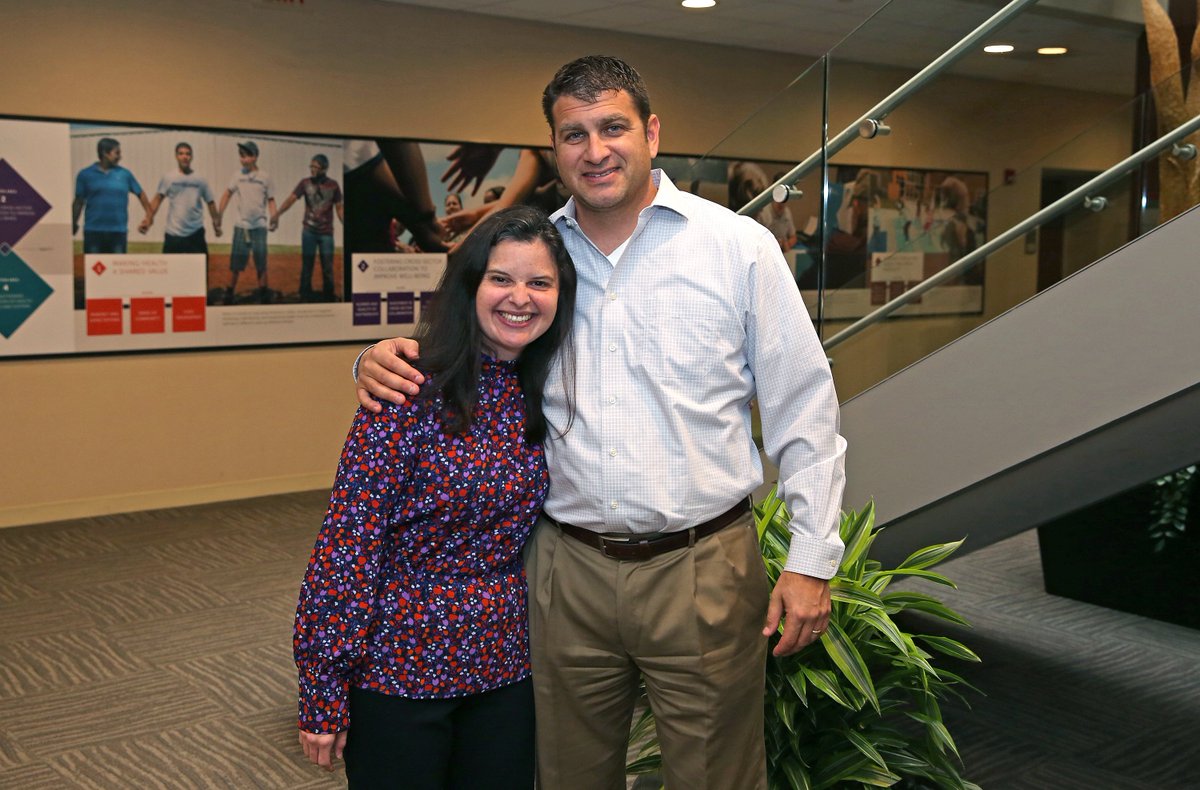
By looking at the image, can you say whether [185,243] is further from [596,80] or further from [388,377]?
[388,377]

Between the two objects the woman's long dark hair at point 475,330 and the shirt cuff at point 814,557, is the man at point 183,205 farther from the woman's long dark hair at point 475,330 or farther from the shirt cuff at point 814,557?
the shirt cuff at point 814,557

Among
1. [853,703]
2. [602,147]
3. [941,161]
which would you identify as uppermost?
[941,161]

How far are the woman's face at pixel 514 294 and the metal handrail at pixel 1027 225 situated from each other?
1.81 m

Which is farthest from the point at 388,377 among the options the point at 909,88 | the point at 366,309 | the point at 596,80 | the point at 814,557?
the point at 366,309

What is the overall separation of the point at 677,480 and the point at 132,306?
5.03 meters

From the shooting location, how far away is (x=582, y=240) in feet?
6.70

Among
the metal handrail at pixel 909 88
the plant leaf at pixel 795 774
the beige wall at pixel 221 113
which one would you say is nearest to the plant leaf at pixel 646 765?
the plant leaf at pixel 795 774

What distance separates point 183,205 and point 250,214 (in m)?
0.38

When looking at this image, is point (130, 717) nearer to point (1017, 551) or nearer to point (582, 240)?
point (582, 240)

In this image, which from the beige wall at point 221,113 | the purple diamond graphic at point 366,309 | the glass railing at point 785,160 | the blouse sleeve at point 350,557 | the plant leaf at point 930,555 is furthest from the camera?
the purple diamond graphic at point 366,309

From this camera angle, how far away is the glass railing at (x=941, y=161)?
3.11m

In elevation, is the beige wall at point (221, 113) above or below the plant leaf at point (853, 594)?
above

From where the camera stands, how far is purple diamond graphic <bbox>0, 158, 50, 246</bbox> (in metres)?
5.78

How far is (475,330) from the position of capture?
5.96 feet
